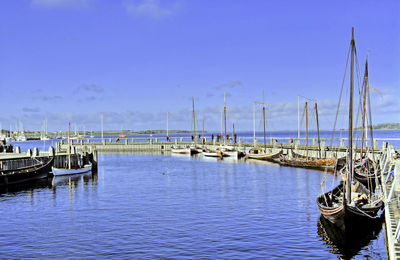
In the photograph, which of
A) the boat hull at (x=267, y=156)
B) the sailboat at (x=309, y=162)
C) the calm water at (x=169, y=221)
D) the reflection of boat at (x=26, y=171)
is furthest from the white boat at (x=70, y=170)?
the boat hull at (x=267, y=156)

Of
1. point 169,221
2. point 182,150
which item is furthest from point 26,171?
point 182,150

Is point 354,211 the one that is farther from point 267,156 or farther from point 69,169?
point 267,156

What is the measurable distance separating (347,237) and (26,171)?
4219 cm

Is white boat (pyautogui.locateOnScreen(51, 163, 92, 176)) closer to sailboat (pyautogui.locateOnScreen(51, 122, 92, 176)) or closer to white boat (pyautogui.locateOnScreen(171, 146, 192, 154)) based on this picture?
sailboat (pyautogui.locateOnScreen(51, 122, 92, 176))

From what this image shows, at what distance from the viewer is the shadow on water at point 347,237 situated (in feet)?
81.7

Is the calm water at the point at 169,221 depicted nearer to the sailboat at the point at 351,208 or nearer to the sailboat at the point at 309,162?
the sailboat at the point at 351,208

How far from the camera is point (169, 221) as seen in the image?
32344 millimetres

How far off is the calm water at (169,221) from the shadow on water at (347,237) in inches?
13.5

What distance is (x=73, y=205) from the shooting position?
40.5 meters

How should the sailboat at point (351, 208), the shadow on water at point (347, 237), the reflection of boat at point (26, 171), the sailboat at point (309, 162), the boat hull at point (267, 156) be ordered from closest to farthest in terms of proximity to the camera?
1. the shadow on water at point (347, 237)
2. the sailboat at point (351, 208)
3. the reflection of boat at point (26, 171)
4. the sailboat at point (309, 162)
5. the boat hull at point (267, 156)

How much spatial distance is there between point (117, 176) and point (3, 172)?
17830mm

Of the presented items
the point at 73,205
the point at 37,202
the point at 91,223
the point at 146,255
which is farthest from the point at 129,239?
the point at 37,202

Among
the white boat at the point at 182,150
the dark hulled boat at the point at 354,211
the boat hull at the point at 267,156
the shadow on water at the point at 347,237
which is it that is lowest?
the shadow on water at the point at 347,237

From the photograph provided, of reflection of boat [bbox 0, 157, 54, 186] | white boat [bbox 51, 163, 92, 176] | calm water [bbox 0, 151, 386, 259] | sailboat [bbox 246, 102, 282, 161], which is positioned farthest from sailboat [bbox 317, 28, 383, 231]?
sailboat [bbox 246, 102, 282, 161]
